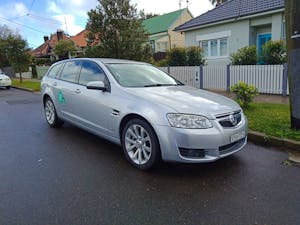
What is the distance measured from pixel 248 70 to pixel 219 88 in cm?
170

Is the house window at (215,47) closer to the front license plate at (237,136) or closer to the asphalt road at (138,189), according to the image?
the asphalt road at (138,189)

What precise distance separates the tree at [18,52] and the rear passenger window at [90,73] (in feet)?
61.0

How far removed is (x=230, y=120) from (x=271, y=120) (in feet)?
8.82

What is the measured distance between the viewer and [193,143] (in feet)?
11.0

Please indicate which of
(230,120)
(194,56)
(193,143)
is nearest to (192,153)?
(193,143)

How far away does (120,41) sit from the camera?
13.8 m

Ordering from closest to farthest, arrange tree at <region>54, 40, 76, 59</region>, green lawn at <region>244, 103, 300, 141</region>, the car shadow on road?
1. the car shadow on road
2. green lawn at <region>244, 103, 300, 141</region>
3. tree at <region>54, 40, 76, 59</region>

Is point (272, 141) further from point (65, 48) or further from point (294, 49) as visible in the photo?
point (65, 48)

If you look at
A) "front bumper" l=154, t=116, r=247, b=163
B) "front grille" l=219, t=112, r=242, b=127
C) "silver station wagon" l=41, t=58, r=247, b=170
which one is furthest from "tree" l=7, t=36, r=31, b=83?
"front grille" l=219, t=112, r=242, b=127

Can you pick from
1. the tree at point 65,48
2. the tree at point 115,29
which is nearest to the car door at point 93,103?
the tree at point 115,29

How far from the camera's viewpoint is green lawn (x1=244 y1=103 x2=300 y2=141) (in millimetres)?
4930

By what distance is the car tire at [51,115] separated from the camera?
243 inches

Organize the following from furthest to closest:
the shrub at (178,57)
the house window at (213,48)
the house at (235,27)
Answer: the house window at (213,48), the shrub at (178,57), the house at (235,27)

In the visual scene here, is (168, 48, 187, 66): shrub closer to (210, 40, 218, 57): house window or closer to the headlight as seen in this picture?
(210, 40, 218, 57): house window
